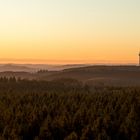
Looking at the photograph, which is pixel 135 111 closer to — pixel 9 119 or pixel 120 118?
pixel 120 118

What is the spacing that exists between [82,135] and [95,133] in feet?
3.23

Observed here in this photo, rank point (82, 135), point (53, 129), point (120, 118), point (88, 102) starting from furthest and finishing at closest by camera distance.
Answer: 1. point (88, 102)
2. point (120, 118)
3. point (53, 129)
4. point (82, 135)

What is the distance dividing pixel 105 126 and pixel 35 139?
5318 mm

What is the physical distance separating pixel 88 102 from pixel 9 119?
1127 centimetres

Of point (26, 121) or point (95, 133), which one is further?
point (26, 121)

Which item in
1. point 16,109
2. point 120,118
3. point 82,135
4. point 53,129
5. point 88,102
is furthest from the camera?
point 88,102

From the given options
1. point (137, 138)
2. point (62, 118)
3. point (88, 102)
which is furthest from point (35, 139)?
point (88, 102)

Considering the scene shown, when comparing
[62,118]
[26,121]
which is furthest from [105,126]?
[26,121]

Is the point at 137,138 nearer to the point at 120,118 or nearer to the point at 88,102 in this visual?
the point at 120,118

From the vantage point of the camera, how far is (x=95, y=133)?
1316 inches

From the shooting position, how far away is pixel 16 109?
4572cm

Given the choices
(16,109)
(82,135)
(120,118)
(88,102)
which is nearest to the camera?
(82,135)

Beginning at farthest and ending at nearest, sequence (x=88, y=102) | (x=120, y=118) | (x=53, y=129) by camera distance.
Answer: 1. (x=88, y=102)
2. (x=120, y=118)
3. (x=53, y=129)

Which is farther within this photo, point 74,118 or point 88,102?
point 88,102
